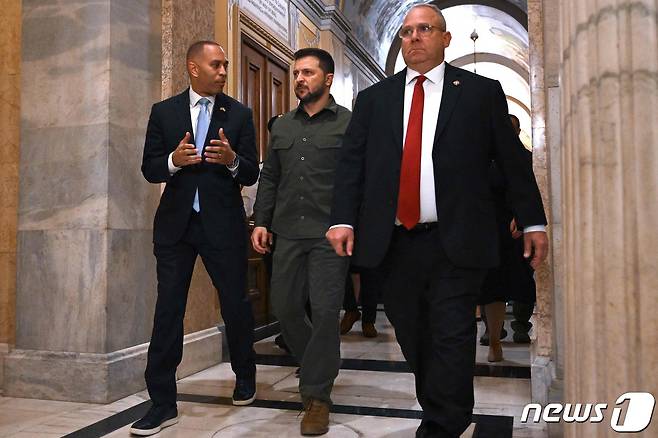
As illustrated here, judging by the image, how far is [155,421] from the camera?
300cm

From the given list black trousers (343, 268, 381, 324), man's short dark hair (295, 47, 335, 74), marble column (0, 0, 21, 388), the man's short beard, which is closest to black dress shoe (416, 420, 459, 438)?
the man's short beard

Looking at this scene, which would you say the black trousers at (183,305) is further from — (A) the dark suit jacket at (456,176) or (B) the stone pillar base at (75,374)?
(A) the dark suit jacket at (456,176)

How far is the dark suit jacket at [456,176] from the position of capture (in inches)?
93.1

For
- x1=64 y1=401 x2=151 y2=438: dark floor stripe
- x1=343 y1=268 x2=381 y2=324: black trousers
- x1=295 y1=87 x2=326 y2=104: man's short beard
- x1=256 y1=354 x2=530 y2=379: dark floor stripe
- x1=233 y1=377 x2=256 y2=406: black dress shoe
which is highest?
x1=295 y1=87 x2=326 y2=104: man's short beard

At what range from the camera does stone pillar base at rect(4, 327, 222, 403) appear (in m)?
3.58

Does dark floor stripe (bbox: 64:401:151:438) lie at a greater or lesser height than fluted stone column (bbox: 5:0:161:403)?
lesser

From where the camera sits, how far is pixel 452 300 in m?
2.35

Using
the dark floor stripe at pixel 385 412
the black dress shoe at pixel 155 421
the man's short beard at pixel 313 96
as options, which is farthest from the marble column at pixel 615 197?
the black dress shoe at pixel 155 421

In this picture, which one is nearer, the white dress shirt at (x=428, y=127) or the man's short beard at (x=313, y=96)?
the white dress shirt at (x=428, y=127)

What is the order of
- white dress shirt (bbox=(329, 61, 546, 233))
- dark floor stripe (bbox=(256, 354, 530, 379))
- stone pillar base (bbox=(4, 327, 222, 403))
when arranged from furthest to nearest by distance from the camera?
dark floor stripe (bbox=(256, 354, 530, 379))
stone pillar base (bbox=(4, 327, 222, 403))
white dress shirt (bbox=(329, 61, 546, 233))

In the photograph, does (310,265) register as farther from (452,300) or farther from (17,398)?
(17,398)

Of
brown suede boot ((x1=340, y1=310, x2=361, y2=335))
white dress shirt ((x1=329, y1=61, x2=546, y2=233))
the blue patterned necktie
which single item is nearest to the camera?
white dress shirt ((x1=329, y1=61, x2=546, y2=233))

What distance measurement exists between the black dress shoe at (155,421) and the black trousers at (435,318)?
50.6 inches

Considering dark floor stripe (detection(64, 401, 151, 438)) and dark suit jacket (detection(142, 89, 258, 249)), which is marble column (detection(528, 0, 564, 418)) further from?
dark floor stripe (detection(64, 401, 151, 438))
